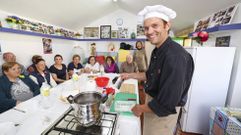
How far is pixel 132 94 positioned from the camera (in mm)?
1111

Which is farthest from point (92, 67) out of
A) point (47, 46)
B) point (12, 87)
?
point (12, 87)

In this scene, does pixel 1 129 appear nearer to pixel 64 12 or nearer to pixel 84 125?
pixel 84 125

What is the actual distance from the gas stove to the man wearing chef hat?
20 cm

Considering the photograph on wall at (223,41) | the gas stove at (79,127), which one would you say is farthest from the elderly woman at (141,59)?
the gas stove at (79,127)

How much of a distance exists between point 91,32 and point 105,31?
0.50 metres

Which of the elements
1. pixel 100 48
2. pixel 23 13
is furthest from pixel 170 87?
pixel 100 48

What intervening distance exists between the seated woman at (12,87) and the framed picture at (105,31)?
2743 mm

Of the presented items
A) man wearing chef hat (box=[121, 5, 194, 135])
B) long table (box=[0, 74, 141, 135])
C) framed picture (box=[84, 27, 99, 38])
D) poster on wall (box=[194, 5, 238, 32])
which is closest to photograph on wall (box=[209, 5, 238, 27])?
poster on wall (box=[194, 5, 238, 32])

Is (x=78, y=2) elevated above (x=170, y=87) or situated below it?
above

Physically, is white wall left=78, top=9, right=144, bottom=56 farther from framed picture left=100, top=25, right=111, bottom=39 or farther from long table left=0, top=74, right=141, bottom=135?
long table left=0, top=74, right=141, bottom=135

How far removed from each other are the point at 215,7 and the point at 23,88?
109 inches

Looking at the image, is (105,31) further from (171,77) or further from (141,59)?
(171,77)

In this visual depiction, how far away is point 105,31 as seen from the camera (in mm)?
3924

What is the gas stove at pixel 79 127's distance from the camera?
591mm
